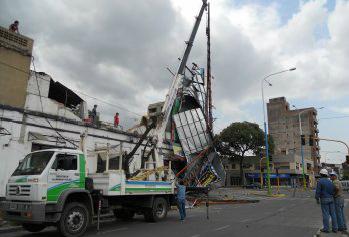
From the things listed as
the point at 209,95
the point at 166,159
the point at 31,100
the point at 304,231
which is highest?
the point at 209,95

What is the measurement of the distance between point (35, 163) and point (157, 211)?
5636 mm

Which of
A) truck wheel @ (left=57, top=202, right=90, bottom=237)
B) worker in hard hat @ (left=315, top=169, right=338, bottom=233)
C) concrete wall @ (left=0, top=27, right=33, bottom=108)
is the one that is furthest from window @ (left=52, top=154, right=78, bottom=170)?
concrete wall @ (left=0, top=27, right=33, bottom=108)

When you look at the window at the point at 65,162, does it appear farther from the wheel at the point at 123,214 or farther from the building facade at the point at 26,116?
the wheel at the point at 123,214

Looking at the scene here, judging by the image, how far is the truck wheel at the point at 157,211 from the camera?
45.5 feet

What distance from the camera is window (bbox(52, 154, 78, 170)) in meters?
10.5

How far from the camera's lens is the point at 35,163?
1049 centimetres

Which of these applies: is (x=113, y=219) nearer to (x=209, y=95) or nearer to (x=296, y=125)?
(x=209, y=95)

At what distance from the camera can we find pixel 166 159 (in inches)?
1075

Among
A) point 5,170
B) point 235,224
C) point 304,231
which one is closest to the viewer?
point 304,231

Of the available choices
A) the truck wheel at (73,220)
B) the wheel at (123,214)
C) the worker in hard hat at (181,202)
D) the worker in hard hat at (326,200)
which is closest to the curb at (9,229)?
the truck wheel at (73,220)

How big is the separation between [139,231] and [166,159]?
15.9m

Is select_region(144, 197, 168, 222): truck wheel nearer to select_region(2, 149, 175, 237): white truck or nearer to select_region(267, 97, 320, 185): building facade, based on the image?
select_region(2, 149, 175, 237): white truck

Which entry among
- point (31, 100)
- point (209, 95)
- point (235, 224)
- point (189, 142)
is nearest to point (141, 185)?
point (235, 224)

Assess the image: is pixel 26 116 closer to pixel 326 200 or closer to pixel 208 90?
pixel 326 200
